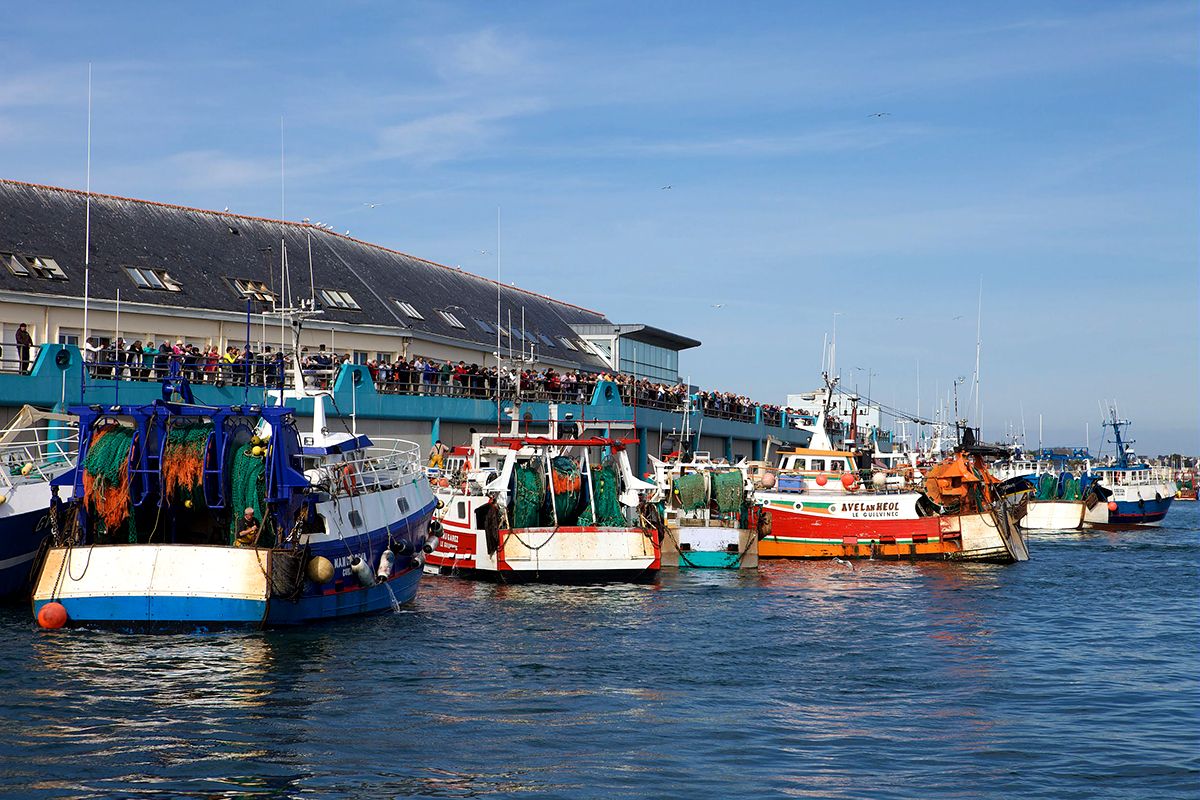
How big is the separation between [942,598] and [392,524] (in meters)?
14.4

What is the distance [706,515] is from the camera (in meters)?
43.4

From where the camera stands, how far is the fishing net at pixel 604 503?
3641 cm

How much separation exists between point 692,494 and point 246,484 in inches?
859

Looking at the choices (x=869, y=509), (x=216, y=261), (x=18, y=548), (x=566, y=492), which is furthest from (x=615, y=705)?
(x=216, y=261)

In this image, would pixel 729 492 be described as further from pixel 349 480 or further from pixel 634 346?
pixel 634 346

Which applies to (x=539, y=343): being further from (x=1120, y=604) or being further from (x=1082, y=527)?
(x=1120, y=604)

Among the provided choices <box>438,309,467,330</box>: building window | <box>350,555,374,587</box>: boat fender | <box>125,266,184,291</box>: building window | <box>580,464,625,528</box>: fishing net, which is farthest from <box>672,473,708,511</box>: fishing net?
<box>438,309,467,330</box>: building window

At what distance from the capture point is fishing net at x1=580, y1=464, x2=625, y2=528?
3641 cm

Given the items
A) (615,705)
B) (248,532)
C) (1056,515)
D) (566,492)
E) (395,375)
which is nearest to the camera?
(615,705)

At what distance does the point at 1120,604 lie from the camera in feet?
114

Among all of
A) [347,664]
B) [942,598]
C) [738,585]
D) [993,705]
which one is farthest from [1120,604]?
[347,664]

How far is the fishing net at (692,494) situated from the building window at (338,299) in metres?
19.3

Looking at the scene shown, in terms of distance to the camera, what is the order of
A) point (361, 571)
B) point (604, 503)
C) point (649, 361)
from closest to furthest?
point (361, 571), point (604, 503), point (649, 361)

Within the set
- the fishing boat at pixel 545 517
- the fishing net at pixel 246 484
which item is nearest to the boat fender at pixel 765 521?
the fishing boat at pixel 545 517
